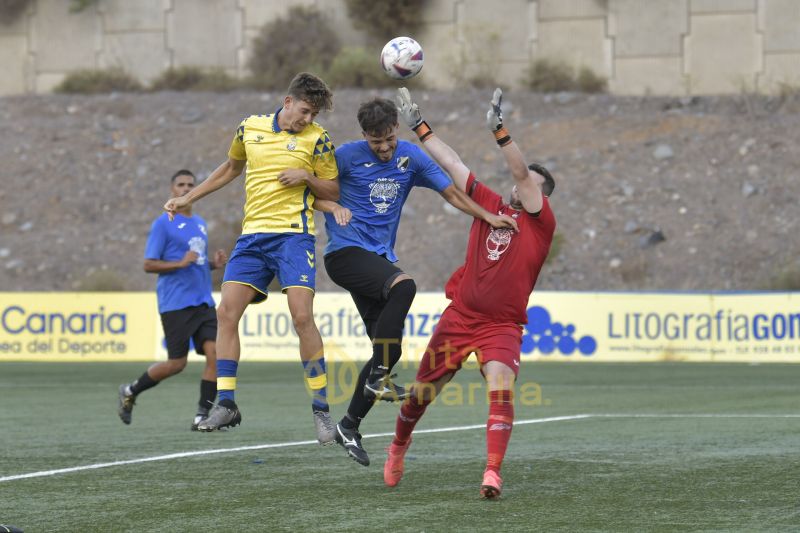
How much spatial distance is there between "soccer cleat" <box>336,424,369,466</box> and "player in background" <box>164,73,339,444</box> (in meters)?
0.10

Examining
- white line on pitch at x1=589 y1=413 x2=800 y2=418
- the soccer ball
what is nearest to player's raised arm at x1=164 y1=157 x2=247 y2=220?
the soccer ball

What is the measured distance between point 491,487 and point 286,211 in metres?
2.48

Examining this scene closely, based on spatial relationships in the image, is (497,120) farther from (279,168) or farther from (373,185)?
(279,168)

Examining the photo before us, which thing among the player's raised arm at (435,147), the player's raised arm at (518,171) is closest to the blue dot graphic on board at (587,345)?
the player's raised arm at (435,147)

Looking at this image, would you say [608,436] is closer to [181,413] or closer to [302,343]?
[302,343]

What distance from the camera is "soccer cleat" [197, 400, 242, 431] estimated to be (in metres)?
8.52

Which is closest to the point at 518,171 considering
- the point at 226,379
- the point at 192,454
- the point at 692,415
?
the point at 226,379

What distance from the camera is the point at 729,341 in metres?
22.5

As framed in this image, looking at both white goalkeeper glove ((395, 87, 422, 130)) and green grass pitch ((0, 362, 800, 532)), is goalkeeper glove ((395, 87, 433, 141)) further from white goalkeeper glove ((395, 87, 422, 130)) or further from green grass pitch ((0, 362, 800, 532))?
green grass pitch ((0, 362, 800, 532))

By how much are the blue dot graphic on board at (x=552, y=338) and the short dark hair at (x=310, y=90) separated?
14.8m

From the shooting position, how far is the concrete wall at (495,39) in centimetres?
3791

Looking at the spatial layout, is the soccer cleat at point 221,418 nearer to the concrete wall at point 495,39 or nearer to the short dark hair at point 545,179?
the short dark hair at point 545,179

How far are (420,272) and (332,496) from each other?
27396 mm

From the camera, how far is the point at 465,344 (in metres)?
7.73
